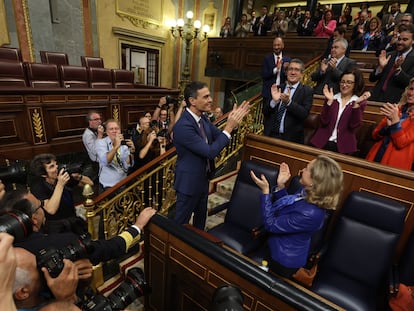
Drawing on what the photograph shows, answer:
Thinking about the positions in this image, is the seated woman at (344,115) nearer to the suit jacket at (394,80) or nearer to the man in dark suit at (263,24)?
the suit jacket at (394,80)

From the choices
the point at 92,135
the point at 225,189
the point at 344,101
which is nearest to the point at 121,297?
the point at 225,189

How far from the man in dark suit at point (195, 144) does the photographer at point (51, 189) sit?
0.92 meters

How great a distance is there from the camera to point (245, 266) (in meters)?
1.10

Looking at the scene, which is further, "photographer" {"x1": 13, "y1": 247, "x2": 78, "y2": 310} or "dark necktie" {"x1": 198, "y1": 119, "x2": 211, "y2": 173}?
"dark necktie" {"x1": 198, "y1": 119, "x2": 211, "y2": 173}

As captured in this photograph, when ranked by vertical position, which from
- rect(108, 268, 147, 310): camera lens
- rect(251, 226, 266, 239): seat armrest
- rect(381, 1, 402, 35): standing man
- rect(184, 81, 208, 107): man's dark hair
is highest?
rect(381, 1, 402, 35): standing man

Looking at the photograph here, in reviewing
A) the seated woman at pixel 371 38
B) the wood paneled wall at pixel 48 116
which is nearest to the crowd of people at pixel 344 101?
the seated woman at pixel 371 38

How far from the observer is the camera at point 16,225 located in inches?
35.8

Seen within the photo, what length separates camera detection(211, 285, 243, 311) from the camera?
734mm

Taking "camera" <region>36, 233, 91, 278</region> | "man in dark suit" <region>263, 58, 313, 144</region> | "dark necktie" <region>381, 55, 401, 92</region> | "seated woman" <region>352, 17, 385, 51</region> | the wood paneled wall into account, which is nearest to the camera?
"camera" <region>36, 233, 91, 278</region>

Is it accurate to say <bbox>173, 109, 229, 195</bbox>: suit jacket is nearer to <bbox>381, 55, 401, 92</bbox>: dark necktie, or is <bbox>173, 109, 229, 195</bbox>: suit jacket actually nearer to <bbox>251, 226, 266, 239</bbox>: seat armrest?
<bbox>251, 226, 266, 239</bbox>: seat armrest

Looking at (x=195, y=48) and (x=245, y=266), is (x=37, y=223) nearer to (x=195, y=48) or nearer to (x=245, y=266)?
(x=245, y=266)

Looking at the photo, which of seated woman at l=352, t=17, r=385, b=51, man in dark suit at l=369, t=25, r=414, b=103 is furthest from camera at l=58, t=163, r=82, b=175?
seated woman at l=352, t=17, r=385, b=51

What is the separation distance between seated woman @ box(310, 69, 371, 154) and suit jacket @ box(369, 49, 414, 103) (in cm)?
78

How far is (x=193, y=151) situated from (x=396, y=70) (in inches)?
101
